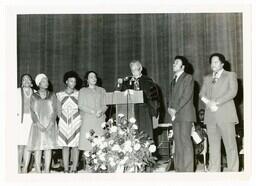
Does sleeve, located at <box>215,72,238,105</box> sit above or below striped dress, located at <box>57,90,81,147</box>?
above

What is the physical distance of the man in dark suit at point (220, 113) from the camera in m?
3.98

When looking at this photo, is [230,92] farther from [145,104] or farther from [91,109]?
[91,109]

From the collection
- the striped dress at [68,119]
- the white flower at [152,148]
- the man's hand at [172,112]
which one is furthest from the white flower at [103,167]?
the man's hand at [172,112]

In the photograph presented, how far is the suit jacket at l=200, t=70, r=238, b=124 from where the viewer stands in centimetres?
397

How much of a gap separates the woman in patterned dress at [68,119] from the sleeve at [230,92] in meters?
1.07

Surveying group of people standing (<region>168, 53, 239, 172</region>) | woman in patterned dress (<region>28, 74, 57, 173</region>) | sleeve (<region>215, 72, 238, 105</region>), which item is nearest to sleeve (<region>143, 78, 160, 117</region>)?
group of people standing (<region>168, 53, 239, 172</region>)

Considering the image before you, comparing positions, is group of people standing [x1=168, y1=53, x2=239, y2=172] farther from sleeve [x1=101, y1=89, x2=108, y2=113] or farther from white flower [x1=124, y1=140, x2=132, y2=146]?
sleeve [x1=101, y1=89, x2=108, y2=113]

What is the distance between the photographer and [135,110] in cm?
402

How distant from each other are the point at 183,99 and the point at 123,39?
0.64 meters

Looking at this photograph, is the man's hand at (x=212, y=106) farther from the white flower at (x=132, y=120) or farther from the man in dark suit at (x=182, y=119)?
the white flower at (x=132, y=120)

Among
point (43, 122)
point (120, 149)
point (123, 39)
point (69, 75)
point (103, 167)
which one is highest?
point (123, 39)

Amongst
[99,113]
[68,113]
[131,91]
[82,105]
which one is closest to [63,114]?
[68,113]
